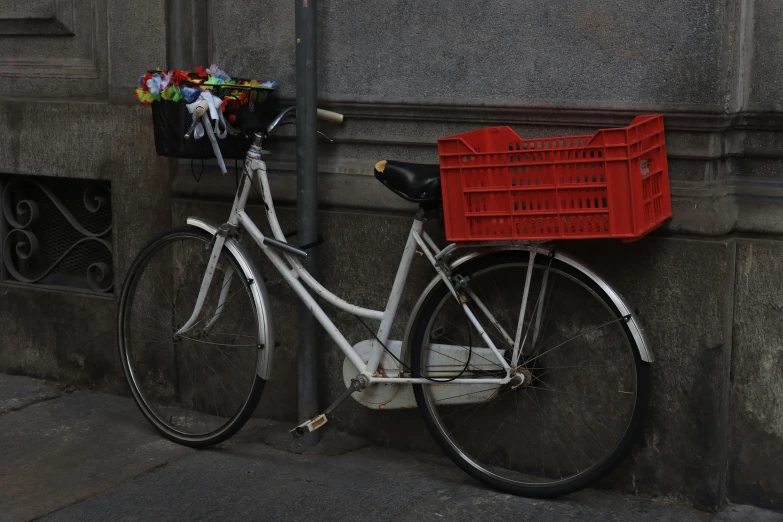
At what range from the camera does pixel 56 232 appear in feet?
18.5

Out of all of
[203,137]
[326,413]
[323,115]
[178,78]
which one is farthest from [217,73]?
[326,413]

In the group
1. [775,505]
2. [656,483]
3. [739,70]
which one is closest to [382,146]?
[739,70]

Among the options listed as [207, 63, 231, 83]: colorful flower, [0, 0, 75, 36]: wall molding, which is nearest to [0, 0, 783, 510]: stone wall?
[207, 63, 231, 83]: colorful flower

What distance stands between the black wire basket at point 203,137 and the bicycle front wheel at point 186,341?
407 millimetres

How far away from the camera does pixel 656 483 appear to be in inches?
154

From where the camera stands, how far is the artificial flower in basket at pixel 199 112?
163 inches

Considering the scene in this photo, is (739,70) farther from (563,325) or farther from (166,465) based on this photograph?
(166,465)

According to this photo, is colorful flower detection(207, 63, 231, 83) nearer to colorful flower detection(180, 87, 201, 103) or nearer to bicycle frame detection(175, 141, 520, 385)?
colorful flower detection(180, 87, 201, 103)

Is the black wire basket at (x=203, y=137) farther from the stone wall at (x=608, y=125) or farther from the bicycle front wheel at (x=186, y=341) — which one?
the bicycle front wheel at (x=186, y=341)

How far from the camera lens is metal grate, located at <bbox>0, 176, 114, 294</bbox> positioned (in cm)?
543

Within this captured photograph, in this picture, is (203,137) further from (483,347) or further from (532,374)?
(532,374)

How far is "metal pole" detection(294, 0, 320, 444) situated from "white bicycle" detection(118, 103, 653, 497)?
96mm

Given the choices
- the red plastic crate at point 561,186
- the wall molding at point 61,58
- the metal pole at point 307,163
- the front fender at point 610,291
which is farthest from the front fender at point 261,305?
the wall molding at point 61,58

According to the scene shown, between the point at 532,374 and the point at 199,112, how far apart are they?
5.44ft
